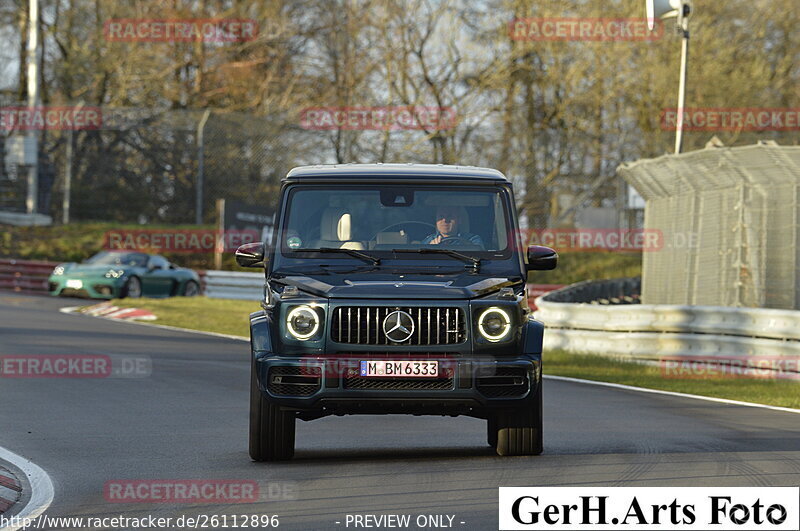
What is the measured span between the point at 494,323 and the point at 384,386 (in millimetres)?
843

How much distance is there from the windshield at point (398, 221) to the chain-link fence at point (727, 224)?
865 centimetres

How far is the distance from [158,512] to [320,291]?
7.41 ft

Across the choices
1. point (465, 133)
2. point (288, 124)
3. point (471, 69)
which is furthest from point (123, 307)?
point (471, 69)

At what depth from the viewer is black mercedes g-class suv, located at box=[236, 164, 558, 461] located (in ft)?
29.8

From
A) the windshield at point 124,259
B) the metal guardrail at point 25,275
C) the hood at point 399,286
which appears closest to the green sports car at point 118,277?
the windshield at point 124,259

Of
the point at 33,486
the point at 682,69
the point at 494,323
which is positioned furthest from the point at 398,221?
the point at 682,69

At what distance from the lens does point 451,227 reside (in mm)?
10078

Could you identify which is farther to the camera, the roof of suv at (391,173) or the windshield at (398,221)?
the roof of suv at (391,173)

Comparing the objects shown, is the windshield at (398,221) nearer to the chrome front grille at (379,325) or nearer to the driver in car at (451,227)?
the driver in car at (451,227)

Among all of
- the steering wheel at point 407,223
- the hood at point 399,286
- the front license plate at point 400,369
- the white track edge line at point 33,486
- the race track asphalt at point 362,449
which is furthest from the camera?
the steering wheel at point 407,223

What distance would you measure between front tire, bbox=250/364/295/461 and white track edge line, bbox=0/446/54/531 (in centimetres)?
140

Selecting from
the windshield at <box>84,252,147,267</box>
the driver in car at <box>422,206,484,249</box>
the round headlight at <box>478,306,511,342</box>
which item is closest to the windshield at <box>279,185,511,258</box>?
the driver in car at <box>422,206,484,249</box>

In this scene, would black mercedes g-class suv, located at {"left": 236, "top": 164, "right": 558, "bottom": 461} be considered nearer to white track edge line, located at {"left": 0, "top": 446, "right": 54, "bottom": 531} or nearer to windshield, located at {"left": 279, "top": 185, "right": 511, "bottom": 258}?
windshield, located at {"left": 279, "top": 185, "right": 511, "bottom": 258}

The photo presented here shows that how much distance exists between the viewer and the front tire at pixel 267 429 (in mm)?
9391
